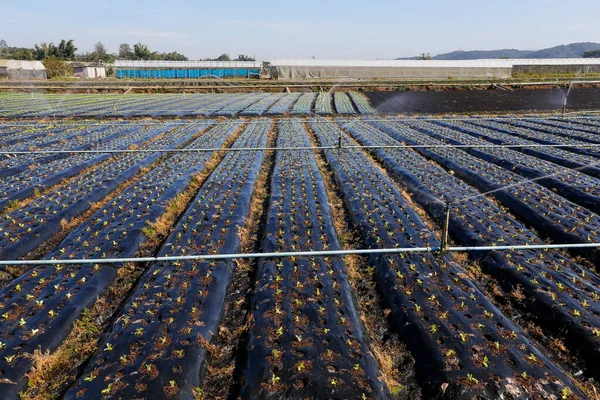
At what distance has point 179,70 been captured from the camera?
7419 cm

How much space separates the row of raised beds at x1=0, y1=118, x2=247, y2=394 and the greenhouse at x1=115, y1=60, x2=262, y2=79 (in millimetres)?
66416

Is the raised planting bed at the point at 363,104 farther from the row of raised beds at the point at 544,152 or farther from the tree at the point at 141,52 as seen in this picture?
the tree at the point at 141,52

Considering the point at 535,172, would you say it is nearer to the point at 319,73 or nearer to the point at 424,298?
the point at 424,298

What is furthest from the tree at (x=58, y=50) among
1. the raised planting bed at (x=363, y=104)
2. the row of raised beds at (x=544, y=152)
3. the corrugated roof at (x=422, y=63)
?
the row of raised beds at (x=544, y=152)

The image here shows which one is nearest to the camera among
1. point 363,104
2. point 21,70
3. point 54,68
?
point 363,104

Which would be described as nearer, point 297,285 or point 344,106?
point 297,285

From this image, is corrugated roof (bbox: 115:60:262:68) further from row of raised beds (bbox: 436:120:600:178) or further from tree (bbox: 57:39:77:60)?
row of raised beds (bbox: 436:120:600:178)

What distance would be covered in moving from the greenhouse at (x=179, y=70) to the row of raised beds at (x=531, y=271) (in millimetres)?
67130

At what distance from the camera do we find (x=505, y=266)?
5.92 meters

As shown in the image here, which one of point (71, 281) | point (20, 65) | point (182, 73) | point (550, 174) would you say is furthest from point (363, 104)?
point (20, 65)

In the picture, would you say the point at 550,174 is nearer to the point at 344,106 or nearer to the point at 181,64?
the point at 344,106

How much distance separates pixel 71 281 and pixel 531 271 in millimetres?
6702

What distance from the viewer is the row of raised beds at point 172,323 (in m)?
3.74

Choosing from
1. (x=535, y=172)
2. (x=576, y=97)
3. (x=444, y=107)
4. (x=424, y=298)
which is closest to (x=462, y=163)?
(x=535, y=172)
